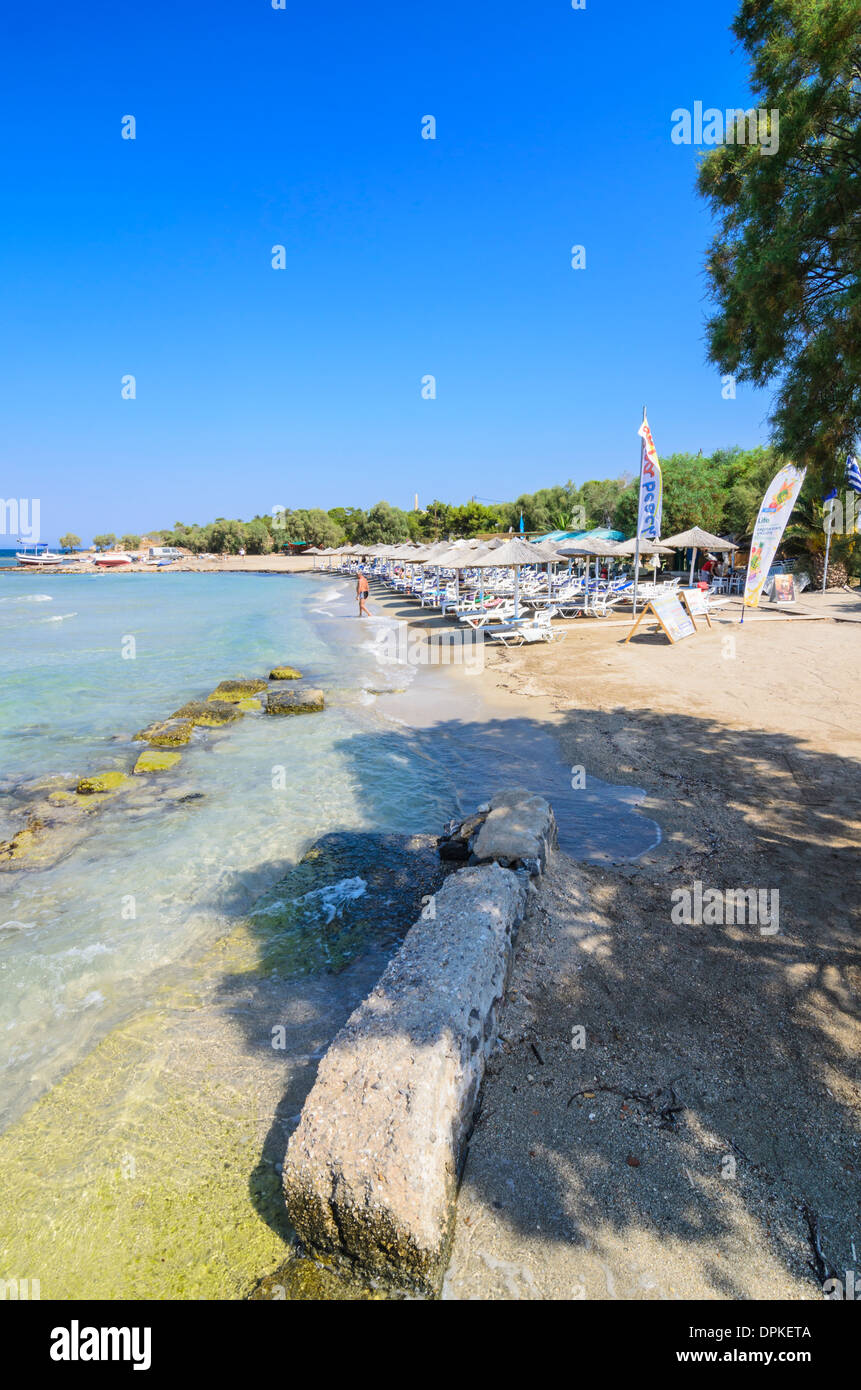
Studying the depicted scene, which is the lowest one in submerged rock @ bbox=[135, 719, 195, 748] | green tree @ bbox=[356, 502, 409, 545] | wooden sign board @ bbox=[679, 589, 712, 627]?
submerged rock @ bbox=[135, 719, 195, 748]

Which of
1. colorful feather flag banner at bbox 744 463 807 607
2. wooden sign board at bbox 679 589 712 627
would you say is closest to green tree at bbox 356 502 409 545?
wooden sign board at bbox 679 589 712 627

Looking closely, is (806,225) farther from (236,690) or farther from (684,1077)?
(236,690)

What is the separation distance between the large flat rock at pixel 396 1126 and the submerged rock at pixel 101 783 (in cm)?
666

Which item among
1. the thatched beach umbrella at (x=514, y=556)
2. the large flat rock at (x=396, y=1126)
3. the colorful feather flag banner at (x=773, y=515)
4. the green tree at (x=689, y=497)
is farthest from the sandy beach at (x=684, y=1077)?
the green tree at (x=689, y=497)

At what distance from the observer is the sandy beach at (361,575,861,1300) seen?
240 cm

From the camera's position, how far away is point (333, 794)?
798 cm

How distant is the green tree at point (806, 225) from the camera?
366 centimetres

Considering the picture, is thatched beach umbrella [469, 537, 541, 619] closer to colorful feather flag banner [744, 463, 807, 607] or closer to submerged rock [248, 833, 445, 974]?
colorful feather flag banner [744, 463, 807, 607]

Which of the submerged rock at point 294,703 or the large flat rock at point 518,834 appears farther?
the submerged rock at point 294,703

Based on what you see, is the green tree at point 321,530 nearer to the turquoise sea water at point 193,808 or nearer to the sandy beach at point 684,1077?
the turquoise sea water at point 193,808

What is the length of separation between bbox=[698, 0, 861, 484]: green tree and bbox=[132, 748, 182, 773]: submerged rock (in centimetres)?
849
